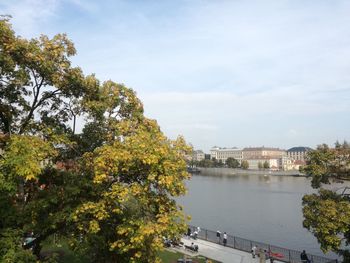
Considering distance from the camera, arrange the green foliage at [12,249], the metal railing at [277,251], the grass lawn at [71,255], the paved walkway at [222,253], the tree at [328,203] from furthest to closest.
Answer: the metal railing at [277,251] → the paved walkway at [222,253] → the grass lawn at [71,255] → the tree at [328,203] → the green foliage at [12,249]

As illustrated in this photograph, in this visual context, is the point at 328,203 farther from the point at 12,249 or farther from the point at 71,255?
the point at 71,255

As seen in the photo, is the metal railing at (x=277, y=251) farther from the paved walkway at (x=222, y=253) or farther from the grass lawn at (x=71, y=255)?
the grass lawn at (x=71, y=255)

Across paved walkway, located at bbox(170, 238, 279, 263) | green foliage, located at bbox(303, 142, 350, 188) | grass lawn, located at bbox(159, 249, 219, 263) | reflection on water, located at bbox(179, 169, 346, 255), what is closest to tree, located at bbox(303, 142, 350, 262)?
green foliage, located at bbox(303, 142, 350, 188)

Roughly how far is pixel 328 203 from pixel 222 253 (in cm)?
1226

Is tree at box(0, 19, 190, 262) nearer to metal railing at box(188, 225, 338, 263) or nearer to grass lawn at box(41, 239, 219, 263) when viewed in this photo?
grass lawn at box(41, 239, 219, 263)

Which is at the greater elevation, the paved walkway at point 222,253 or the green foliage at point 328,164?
the green foliage at point 328,164

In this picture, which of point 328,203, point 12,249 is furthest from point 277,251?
point 12,249

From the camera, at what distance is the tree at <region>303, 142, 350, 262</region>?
16219 millimetres

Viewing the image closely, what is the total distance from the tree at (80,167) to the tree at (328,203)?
28.6 feet

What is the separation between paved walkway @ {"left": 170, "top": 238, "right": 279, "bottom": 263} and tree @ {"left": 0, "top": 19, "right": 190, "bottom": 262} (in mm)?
15952

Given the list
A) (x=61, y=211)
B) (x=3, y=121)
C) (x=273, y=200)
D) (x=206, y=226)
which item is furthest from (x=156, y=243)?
(x=273, y=200)

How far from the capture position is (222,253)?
2722 centimetres

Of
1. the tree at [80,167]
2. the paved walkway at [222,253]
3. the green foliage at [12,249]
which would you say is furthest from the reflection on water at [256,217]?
the green foliage at [12,249]

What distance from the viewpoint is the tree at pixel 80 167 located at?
9.49 meters
